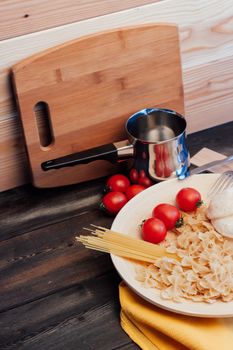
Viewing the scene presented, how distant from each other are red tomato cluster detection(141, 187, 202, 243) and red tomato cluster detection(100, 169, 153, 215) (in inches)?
3.7

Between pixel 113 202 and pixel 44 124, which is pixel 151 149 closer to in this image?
pixel 113 202

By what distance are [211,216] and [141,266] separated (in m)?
0.16

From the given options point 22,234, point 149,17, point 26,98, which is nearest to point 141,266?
point 22,234

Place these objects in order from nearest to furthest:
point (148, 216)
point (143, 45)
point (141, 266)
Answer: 1. point (141, 266)
2. point (148, 216)
3. point (143, 45)

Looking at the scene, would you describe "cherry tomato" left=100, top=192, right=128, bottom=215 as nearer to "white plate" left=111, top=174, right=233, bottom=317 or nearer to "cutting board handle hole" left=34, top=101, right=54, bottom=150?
"white plate" left=111, top=174, right=233, bottom=317

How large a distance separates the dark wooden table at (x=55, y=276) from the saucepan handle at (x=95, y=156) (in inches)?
4.0

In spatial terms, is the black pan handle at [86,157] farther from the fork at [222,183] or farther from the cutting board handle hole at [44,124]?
the fork at [222,183]

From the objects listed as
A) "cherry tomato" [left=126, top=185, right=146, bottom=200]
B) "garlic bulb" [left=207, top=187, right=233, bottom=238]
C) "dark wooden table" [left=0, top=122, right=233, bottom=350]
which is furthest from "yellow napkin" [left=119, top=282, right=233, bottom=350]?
"cherry tomato" [left=126, top=185, right=146, bottom=200]

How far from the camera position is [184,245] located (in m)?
Answer: 1.04

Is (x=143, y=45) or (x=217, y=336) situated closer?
(x=217, y=336)

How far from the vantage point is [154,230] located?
1078 millimetres

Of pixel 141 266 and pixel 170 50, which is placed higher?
pixel 170 50

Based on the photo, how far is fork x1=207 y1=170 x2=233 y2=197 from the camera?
119cm

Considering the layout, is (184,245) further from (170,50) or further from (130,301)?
(170,50)
